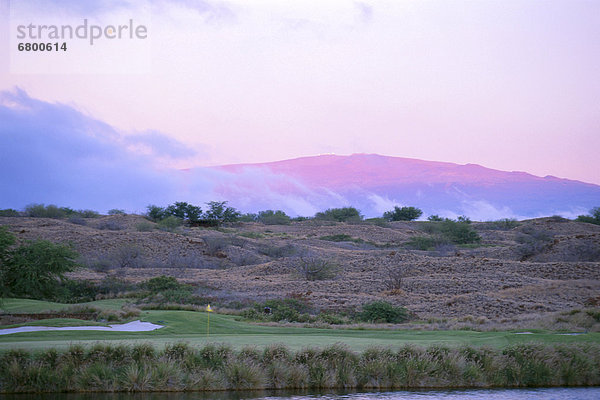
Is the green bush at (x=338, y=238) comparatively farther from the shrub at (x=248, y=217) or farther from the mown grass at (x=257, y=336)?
the mown grass at (x=257, y=336)

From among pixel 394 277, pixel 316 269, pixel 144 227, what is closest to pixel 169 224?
pixel 144 227

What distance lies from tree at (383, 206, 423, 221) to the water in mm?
87915

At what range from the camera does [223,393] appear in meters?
14.9

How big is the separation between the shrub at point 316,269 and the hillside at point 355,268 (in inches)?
12.3

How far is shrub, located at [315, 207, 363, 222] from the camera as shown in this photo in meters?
97.2

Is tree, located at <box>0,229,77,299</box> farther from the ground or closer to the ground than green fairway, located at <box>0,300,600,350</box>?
farther from the ground

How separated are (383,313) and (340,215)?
7013 cm

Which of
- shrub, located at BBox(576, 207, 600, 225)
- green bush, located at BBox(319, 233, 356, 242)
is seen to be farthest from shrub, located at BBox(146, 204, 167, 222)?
shrub, located at BBox(576, 207, 600, 225)

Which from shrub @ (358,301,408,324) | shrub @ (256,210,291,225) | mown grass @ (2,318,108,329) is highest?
shrub @ (256,210,291,225)

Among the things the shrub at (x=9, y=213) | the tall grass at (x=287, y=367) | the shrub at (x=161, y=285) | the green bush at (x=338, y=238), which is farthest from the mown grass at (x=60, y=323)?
the shrub at (x=9, y=213)

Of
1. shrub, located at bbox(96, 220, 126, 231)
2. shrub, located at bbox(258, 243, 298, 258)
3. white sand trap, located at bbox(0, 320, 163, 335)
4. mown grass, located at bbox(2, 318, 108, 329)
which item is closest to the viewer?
white sand trap, located at bbox(0, 320, 163, 335)

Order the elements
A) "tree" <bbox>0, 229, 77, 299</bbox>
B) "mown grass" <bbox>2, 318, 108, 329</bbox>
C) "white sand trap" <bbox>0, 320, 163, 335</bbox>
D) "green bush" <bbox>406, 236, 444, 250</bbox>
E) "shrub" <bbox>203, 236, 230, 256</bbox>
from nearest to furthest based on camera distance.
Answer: "white sand trap" <bbox>0, 320, 163, 335</bbox> < "mown grass" <bbox>2, 318, 108, 329</bbox> < "tree" <bbox>0, 229, 77, 299</bbox> < "shrub" <bbox>203, 236, 230, 256</bbox> < "green bush" <bbox>406, 236, 444, 250</bbox>

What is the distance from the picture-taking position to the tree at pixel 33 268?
30906mm

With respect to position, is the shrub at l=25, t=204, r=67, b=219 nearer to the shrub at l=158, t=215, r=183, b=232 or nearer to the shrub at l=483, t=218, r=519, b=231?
the shrub at l=158, t=215, r=183, b=232
